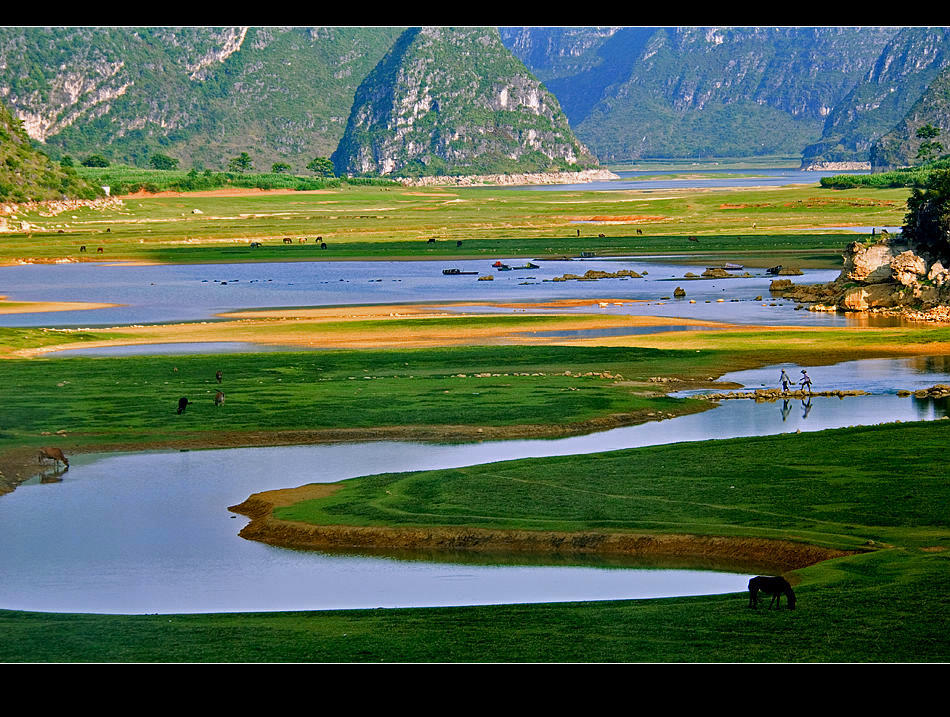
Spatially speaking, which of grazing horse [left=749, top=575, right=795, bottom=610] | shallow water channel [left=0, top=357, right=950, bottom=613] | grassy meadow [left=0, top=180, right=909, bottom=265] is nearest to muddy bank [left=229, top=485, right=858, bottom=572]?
shallow water channel [left=0, top=357, right=950, bottom=613]

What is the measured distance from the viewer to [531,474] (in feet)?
95.5

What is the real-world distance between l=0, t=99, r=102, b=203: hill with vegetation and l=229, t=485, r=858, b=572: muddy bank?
140 m

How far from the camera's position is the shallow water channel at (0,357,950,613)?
21172 mm

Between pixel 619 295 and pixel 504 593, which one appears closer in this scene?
pixel 504 593

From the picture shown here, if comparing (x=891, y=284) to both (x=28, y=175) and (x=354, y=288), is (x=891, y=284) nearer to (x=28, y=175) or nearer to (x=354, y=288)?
(x=354, y=288)

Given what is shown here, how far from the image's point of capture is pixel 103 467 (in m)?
32.0

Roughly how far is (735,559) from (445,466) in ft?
35.5

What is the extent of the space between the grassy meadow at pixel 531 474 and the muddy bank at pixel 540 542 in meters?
0.40

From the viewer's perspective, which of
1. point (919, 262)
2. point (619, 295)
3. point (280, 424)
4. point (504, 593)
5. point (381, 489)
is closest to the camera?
point (504, 593)

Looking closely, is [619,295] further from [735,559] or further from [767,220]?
[767,220]

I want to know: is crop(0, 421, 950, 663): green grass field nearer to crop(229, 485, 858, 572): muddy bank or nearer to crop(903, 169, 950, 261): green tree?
crop(229, 485, 858, 572): muddy bank

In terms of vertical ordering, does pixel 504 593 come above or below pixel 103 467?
below

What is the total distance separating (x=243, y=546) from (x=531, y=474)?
711cm

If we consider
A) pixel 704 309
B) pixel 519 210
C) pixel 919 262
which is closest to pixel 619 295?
pixel 704 309
